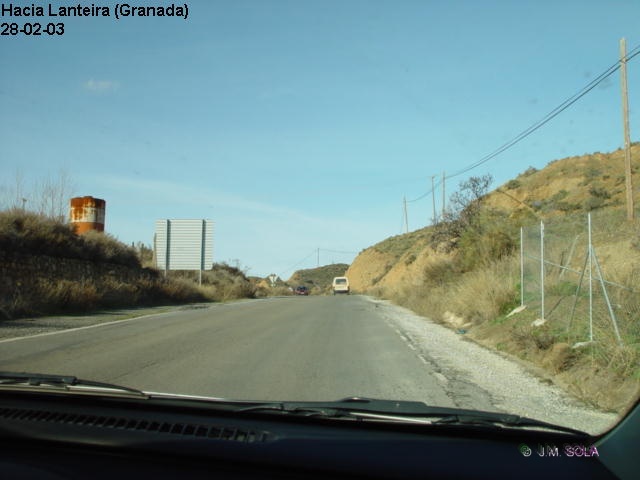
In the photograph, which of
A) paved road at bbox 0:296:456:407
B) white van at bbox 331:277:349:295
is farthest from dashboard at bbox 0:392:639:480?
white van at bbox 331:277:349:295

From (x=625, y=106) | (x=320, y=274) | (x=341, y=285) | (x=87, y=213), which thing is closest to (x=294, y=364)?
(x=625, y=106)

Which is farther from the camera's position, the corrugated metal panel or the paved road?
the corrugated metal panel

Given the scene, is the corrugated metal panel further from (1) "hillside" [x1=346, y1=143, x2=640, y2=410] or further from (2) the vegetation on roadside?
(1) "hillside" [x1=346, y1=143, x2=640, y2=410]

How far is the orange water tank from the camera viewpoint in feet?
106

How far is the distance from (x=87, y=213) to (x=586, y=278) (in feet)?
89.3

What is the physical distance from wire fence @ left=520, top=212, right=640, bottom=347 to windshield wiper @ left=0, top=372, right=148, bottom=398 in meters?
7.18

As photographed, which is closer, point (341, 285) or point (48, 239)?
point (48, 239)

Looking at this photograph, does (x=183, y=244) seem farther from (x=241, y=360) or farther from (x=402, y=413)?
(x=402, y=413)

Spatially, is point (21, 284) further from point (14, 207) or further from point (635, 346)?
point (635, 346)

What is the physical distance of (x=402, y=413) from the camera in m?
3.70

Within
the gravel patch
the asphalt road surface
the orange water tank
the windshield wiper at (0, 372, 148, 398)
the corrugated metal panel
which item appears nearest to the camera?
the windshield wiper at (0, 372, 148, 398)

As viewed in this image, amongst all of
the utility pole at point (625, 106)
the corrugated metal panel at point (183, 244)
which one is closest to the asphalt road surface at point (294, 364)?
the utility pole at point (625, 106)

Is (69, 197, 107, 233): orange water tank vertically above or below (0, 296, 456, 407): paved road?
above

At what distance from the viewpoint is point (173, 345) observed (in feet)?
38.3
